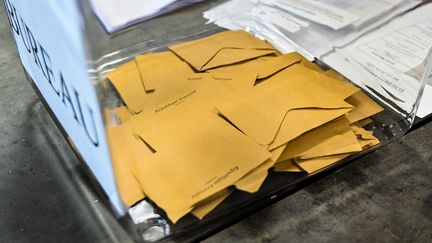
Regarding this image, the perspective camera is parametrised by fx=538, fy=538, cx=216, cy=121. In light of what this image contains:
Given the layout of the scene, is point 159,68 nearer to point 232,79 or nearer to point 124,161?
point 232,79

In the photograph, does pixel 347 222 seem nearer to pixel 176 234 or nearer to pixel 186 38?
pixel 176 234

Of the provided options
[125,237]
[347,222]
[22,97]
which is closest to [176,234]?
[125,237]

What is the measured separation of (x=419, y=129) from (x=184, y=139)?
31 centimetres

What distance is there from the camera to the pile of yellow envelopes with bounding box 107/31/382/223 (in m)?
0.56

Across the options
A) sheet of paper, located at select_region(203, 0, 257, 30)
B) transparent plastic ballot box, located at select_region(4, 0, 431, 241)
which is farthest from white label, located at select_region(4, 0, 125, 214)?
sheet of paper, located at select_region(203, 0, 257, 30)

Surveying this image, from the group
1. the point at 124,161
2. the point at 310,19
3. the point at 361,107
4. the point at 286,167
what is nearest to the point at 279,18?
the point at 310,19

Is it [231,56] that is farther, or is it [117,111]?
[231,56]

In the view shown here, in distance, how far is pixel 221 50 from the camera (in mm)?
807

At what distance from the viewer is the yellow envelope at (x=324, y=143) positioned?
0.61 m

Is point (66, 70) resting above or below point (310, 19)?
above

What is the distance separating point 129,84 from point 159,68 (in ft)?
0.19

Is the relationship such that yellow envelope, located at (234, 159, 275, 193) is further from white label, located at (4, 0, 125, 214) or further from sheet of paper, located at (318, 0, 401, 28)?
sheet of paper, located at (318, 0, 401, 28)

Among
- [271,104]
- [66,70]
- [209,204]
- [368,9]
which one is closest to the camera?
[66,70]

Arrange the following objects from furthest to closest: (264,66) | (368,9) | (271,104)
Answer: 1. (368,9)
2. (264,66)
3. (271,104)
